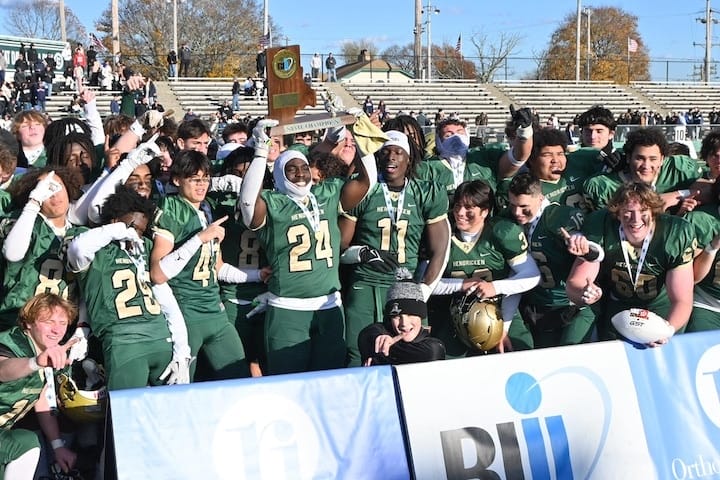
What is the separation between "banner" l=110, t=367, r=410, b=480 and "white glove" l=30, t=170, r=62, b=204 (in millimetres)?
1338

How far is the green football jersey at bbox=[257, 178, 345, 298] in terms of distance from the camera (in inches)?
204

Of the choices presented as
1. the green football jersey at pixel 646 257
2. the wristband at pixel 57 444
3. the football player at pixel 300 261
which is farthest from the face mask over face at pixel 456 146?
the wristband at pixel 57 444

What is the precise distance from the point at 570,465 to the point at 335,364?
63.0 inches

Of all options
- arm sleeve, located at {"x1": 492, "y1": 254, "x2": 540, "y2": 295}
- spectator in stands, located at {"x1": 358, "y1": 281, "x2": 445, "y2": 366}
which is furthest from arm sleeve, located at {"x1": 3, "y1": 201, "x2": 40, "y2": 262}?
arm sleeve, located at {"x1": 492, "y1": 254, "x2": 540, "y2": 295}

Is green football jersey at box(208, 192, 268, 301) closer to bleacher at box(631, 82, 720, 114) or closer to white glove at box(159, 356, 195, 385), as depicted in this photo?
white glove at box(159, 356, 195, 385)

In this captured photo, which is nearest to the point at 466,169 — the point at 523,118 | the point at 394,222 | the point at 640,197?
the point at 523,118

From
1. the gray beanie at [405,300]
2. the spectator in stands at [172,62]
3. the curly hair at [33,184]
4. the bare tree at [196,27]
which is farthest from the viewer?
the bare tree at [196,27]

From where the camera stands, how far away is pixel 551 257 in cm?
562

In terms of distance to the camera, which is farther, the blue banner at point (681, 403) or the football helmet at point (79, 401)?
the football helmet at point (79, 401)

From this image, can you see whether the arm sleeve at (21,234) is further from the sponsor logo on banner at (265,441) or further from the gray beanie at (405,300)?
the gray beanie at (405,300)

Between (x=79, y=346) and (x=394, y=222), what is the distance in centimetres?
201

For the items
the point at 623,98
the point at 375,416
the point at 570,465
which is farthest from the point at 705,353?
the point at 623,98

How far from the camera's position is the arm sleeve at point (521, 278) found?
215 inches

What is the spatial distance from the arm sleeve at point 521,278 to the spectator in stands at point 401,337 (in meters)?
0.80
